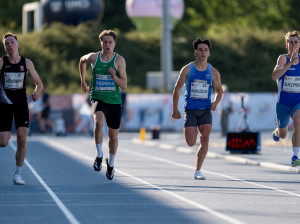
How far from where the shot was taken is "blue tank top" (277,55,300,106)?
1555 centimetres

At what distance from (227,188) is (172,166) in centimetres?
498

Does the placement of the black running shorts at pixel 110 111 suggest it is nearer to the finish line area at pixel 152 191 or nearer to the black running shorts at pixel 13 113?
the finish line area at pixel 152 191

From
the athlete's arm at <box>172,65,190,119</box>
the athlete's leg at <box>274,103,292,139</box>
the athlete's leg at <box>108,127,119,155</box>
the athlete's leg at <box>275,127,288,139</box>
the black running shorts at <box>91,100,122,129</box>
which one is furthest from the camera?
the athlete's leg at <box>275,127,288,139</box>

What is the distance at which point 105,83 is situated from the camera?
44.8ft

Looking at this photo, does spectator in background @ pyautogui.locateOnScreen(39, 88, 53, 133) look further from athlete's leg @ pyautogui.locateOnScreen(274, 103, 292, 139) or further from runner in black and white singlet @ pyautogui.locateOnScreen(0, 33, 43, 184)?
runner in black and white singlet @ pyautogui.locateOnScreen(0, 33, 43, 184)

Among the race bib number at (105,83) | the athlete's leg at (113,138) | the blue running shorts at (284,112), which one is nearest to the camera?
the race bib number at (105,83)

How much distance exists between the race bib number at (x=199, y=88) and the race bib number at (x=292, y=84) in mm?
1901

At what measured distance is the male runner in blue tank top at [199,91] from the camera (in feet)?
47.0

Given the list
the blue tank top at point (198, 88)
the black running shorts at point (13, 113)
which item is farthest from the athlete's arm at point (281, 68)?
the black running shorts at point (13, 113)

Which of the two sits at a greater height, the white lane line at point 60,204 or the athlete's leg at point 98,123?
the athlete's leg at point 98,123

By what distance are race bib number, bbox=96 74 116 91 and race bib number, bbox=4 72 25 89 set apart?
3.65ft

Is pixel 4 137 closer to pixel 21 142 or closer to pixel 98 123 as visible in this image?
pixel 21 142

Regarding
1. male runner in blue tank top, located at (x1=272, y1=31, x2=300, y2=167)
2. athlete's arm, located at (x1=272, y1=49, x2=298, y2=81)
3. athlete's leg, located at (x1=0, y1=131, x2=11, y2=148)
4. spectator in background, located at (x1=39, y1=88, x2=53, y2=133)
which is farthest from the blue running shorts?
spectator in background, located at (x1=39, y1=88, x2=53, y2=133)

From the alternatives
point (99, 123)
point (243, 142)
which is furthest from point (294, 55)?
point (243, 142)
